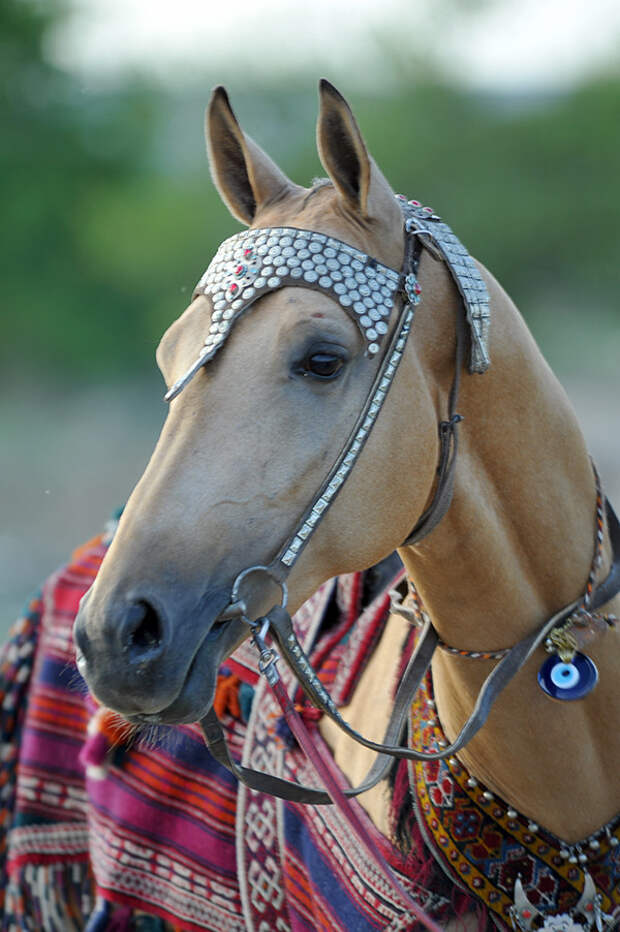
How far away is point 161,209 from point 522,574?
1222 cm

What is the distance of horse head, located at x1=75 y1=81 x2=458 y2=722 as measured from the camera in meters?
1.17

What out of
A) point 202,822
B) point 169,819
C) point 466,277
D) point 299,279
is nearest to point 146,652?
point 299,279

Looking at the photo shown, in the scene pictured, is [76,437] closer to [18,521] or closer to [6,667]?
[18,521]

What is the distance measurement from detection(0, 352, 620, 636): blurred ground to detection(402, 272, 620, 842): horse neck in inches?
306

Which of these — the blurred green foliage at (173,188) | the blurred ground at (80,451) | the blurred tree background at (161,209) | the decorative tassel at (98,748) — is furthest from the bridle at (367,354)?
the blurred green foliage at (173,188)

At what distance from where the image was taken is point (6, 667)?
258 centimetres

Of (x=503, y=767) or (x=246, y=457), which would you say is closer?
(x=246, y=457)

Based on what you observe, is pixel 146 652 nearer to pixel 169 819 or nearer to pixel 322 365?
pixel 322 365

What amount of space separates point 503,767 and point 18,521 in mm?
9744

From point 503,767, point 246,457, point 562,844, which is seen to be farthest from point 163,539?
point 562,844

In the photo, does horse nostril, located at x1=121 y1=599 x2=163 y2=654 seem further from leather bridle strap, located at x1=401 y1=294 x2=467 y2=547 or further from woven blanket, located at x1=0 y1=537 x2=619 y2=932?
leather bridle strap, located at x1=401 y1=294 x2=467 y2=547

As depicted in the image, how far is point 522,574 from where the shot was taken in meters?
1.49

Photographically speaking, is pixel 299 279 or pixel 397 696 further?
pixel 397 696

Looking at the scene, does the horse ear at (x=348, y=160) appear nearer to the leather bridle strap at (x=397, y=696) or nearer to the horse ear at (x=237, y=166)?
the horse ear at (x=237, y=166)
